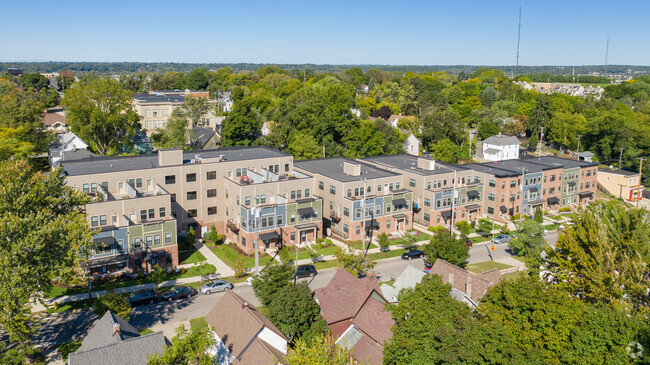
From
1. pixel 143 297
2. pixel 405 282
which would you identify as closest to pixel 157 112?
pixel 143 297

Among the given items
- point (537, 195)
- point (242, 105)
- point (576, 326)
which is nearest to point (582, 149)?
point (537, 195)

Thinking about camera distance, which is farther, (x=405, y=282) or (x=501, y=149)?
(x=501, y=149)

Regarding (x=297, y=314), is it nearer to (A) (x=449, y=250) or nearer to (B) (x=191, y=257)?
(A) (x=449, y=250)

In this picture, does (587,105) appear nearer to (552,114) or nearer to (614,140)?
(552,114)

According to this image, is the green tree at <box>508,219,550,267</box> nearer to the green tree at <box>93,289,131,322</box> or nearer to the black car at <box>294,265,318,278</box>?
the black car at <box>294,265,318,278</box>

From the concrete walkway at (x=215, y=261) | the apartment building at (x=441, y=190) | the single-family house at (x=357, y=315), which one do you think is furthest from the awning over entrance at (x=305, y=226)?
the single-family house at (x=357, y=315)
